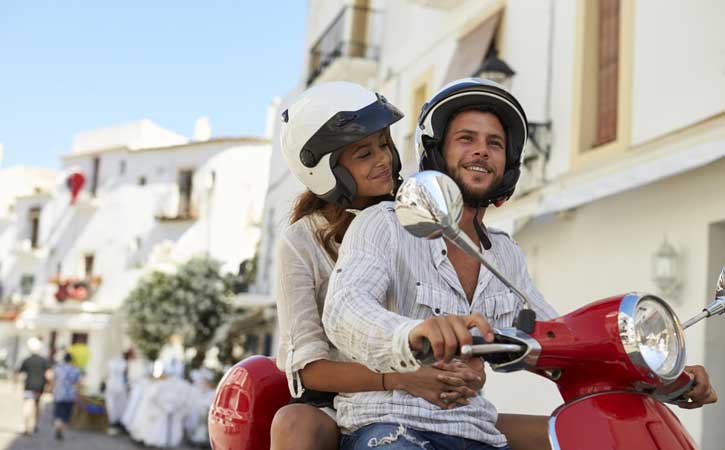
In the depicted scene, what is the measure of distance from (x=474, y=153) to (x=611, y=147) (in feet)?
26.3

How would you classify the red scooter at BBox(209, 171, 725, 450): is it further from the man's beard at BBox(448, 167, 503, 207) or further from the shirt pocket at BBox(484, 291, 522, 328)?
the man's beard at BBox(448, 167, 503, 207)

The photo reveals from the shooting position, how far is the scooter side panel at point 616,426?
5.88ft

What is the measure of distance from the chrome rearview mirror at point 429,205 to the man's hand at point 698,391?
0.84m

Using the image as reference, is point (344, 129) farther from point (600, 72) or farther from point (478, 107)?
point (600, 72)

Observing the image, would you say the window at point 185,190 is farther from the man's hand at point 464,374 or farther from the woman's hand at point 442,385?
the man's hand at point 464,374

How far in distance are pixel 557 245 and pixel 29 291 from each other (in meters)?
40.4

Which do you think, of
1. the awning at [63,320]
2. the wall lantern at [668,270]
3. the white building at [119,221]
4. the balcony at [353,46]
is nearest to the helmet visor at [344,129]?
the wall lantern at [668,270]

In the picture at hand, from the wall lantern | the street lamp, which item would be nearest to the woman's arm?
the wall lantern

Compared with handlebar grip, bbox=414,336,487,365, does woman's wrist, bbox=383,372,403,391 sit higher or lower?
lower

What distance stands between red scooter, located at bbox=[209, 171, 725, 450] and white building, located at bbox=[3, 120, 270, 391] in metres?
33.1

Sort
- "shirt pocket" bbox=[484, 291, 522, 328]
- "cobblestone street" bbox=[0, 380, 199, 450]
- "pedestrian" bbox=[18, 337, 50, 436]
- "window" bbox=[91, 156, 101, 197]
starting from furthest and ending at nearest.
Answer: "window" bbox=[91, 156, 101, 197] → "pedestrian" bbox=[18, 337, 50, 436] → "cobblestone street" bbox=[0, 380, 199, 450] → "shirt pocket" bbox=[484, 291, 522, 328]

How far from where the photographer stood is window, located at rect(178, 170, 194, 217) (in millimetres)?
40906

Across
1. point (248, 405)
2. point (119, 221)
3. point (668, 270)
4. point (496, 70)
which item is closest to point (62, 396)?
point (496, 70)

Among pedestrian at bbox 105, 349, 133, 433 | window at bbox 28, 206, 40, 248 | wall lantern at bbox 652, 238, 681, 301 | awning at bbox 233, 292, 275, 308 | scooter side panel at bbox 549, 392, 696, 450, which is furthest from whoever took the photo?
window at bbox 28, 206, 40, 248
